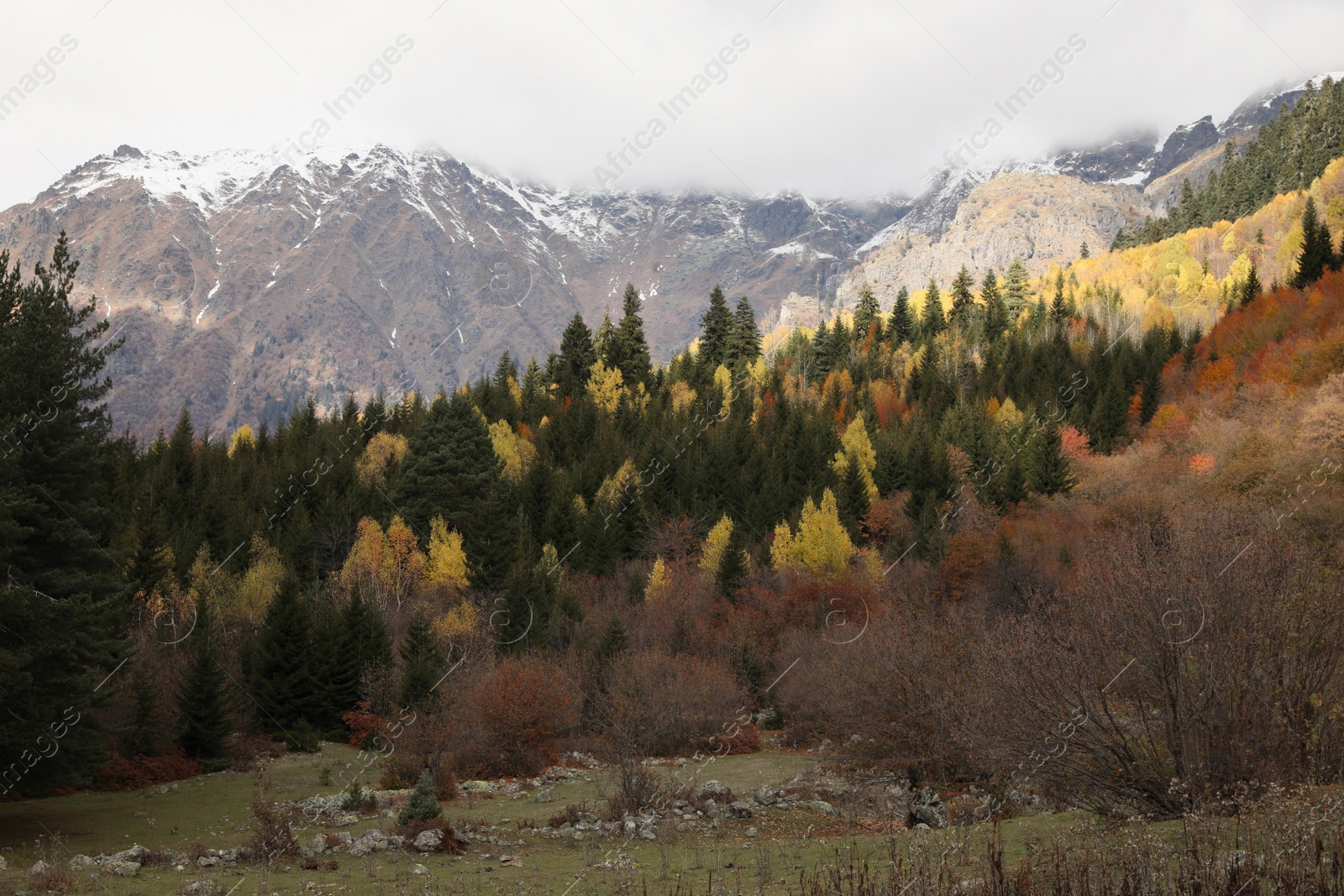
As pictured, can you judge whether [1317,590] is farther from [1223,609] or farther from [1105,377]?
[1105,377]

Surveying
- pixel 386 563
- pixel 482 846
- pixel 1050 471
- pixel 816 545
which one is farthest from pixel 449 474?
pixel 482 846

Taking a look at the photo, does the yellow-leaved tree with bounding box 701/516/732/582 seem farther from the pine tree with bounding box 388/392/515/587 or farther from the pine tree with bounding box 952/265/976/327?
the pine tree with bounding box 952/265/976/327

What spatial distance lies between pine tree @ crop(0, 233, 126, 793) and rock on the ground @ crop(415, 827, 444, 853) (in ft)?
32.6

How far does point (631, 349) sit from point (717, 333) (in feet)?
48.4

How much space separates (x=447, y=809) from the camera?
28.6 m

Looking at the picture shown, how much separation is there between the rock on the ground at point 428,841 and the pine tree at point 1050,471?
214 feet

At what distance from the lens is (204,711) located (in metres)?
39.2

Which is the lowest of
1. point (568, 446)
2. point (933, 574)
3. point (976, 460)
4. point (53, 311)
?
point (933, 574)

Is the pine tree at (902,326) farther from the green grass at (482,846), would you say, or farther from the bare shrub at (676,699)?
the green grass at (482,846)

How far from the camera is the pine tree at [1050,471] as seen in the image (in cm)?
7494

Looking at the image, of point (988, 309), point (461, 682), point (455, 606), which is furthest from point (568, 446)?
point (988, 309)

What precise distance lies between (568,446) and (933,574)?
136 feet

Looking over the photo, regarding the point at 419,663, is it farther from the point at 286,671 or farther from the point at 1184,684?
the point at 1184,684

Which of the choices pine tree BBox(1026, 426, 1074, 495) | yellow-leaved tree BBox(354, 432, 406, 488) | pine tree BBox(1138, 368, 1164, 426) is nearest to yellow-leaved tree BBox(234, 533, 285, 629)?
yellow-leaved tree BBox(354, 432, 406, 488)
